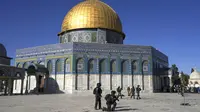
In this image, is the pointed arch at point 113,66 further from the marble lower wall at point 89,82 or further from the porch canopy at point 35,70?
the porch canopy at point 35,70

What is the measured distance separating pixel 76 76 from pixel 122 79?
6.52 metres

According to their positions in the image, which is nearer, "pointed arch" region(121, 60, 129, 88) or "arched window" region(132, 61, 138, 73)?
"pointed arch" region(121, 60, 129, 88)

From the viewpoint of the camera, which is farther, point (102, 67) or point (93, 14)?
point (93, 14)

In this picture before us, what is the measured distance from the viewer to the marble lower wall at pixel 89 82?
28.7 m

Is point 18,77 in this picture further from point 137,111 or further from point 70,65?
point 137,111

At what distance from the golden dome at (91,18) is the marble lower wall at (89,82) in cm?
851

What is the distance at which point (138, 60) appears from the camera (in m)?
31.6

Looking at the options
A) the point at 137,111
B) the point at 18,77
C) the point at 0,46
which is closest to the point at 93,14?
the point at 18,77

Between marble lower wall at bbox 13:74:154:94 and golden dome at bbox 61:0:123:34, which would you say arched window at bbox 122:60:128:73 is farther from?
golden dome at bbox 61:0:123:34

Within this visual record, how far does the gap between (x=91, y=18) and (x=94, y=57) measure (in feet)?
23.5

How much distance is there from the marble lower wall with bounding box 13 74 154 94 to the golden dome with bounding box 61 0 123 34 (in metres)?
8.51

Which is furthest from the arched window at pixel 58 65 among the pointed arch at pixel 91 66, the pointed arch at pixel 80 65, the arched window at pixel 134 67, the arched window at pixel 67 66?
the arched window at pixel 134 67

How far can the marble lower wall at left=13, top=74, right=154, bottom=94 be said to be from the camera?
2867cm

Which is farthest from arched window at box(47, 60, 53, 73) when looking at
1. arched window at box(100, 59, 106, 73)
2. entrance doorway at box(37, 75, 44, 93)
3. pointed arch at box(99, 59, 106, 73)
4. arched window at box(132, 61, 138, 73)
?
arched window at box(132, 61, 138, 73)
